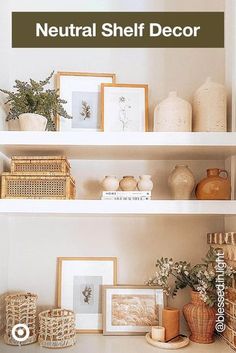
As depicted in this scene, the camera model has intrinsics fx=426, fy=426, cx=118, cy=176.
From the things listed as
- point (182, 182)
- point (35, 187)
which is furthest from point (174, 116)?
point (35, 187)

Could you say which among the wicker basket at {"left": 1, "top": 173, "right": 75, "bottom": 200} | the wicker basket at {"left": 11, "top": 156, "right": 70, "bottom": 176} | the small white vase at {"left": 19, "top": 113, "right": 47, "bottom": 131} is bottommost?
the wicker basket at {"left": 1, "top": 173, "right": 75, "bottom": 200}

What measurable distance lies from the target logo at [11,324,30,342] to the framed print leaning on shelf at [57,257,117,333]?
0.22 m

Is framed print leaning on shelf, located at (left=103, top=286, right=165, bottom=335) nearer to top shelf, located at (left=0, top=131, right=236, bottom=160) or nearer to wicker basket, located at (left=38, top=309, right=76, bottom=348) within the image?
wicker basket, located at (left=38, top=309, right=76, bottom=348)

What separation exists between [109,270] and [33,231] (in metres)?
0.41

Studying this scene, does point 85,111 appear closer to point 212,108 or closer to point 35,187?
point 35,187

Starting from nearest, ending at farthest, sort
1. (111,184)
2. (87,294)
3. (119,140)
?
(119,140) → (111,184) → (87,294)

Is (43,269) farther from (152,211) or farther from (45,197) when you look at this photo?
(152,211)

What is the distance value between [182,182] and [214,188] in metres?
0.14

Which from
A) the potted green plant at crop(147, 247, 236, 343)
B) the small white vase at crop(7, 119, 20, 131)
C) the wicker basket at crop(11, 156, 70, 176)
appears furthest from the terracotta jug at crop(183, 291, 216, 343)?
the small white vase at crop(7, 119, 20, 131)

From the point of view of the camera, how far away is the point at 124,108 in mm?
2029

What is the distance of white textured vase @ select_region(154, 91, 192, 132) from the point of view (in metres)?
1.90

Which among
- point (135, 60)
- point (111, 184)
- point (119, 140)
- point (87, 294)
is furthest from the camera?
point (135, 60)

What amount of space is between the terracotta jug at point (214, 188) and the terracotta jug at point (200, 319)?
426 mm

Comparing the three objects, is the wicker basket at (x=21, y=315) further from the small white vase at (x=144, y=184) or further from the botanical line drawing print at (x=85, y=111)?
the botanical line drawing print at (x=85, y=111)
